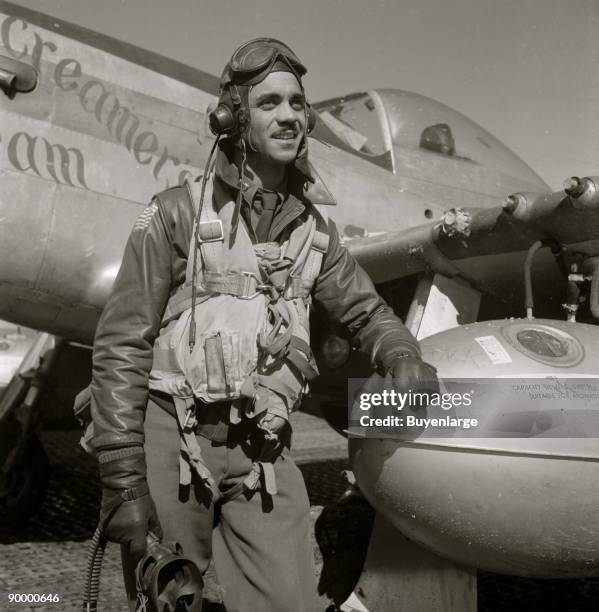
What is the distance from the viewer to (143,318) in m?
1.76

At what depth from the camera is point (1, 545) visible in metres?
3.43

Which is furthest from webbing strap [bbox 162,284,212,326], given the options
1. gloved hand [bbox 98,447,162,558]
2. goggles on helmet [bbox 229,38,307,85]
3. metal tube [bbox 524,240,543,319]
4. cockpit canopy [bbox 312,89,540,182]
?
cockpit canopy [bbox 312,89,540,182]

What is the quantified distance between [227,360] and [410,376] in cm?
48

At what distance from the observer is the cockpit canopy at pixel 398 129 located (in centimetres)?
424

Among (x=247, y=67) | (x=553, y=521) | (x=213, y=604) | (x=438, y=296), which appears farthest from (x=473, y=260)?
(x=213, y=604)

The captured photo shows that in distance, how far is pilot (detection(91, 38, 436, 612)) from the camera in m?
1.71

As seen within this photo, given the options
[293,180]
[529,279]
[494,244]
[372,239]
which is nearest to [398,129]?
[372,239]

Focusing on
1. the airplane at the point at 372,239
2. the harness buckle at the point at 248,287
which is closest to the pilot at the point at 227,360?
the harness buckle at the point at 248,287

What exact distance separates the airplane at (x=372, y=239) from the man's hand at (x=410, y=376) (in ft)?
0.97

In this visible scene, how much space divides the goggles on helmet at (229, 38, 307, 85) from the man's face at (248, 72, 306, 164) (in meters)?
0.03

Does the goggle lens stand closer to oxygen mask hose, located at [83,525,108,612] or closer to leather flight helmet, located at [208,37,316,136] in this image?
leather flight helmet, located at [208,37,316,136]

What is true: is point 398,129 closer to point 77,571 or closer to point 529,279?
point 529,279

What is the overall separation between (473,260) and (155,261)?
5.16 feet

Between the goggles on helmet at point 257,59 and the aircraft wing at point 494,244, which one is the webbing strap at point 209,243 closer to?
the goggles on helmet at point 257,59
